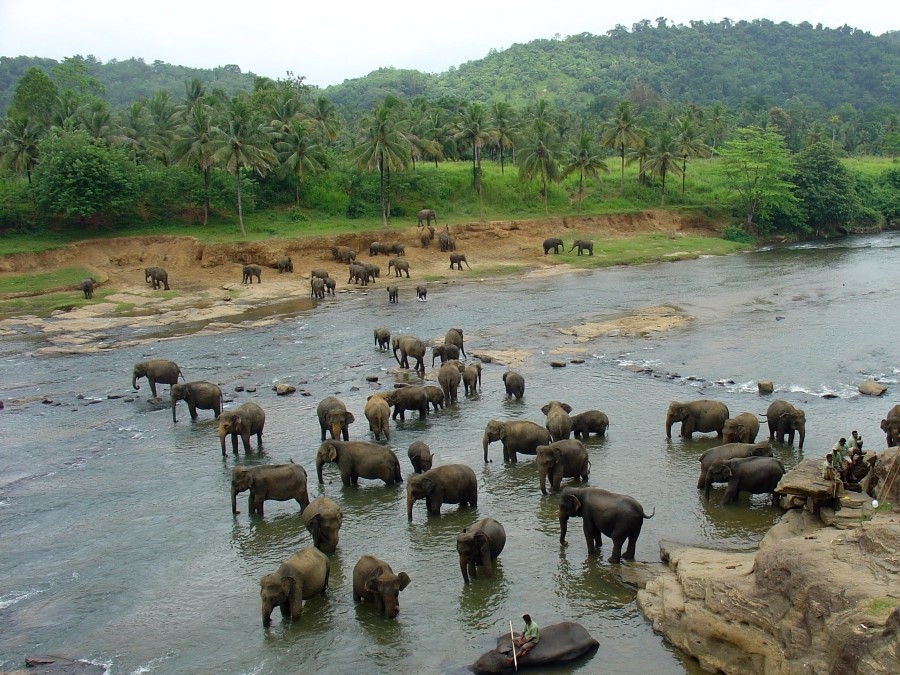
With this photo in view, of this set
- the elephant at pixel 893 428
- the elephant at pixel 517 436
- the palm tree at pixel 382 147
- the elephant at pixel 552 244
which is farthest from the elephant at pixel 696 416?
the palm tree at pixel 382 147

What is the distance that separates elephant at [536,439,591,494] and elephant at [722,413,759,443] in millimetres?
3697

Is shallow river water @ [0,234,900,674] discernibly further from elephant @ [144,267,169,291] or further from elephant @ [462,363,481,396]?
elephant @ [144,267,169,291]

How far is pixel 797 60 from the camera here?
18888cm

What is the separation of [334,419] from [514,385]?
246 inches

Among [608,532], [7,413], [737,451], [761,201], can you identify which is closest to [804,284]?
[761,201]

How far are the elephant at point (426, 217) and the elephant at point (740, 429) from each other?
1590 inches

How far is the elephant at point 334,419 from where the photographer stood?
20.3 meters

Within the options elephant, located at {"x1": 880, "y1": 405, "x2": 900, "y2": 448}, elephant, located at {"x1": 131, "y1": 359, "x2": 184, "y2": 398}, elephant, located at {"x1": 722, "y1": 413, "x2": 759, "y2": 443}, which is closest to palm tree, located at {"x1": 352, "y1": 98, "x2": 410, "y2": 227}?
elephant, located at {"x1": 131, "y1": 359, "x2": 184, "y2": 398}

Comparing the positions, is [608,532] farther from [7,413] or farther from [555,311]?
[555,311]

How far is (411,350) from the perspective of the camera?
2797cm

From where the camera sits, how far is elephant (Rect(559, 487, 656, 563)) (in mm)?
13672

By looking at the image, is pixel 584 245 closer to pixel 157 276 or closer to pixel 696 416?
pixel 157 276

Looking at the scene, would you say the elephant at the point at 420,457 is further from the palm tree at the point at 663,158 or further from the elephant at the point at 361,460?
the palm tree at the point at 663,158

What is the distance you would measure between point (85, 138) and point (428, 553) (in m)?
45.0
